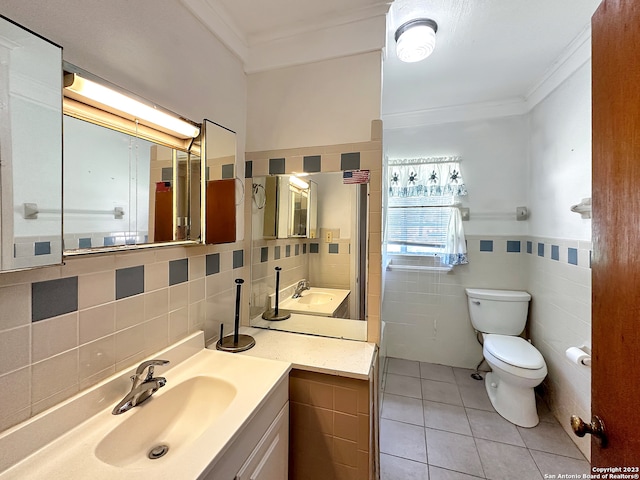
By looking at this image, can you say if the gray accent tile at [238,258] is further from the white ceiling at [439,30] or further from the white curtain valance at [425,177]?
the white curtain valance at [425,177]

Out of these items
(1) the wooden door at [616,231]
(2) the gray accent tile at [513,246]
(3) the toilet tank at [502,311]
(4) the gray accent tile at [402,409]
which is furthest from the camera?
(2) the gray accent tile at [513,246]

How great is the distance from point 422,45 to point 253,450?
2033 mm

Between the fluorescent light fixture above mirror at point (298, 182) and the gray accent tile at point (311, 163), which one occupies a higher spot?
the gray accent tile at point (311, 163)

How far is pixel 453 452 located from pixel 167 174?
2.19 m

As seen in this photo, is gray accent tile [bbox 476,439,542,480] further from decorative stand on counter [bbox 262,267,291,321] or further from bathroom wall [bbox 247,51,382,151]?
bathroom wall [bbox 247,51,382,151]

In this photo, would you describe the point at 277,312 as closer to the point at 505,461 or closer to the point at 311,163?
the point at 311,163

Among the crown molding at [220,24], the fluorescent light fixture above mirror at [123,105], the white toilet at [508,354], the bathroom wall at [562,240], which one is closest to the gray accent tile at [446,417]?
the white toilet at [508,354]

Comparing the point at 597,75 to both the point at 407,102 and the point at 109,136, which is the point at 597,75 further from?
the point at 407,102

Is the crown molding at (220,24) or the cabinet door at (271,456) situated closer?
the cabinet door at (271,456)

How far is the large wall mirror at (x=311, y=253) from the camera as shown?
1450mm

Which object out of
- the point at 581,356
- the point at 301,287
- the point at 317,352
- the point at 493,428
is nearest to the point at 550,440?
the point at 493,428

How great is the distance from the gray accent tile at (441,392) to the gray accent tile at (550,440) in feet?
1.38

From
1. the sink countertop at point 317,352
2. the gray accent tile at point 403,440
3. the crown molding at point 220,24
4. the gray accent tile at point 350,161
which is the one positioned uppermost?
the crown molding at point 220,24

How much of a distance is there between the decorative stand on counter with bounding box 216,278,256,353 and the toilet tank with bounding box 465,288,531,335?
6.42 feet
